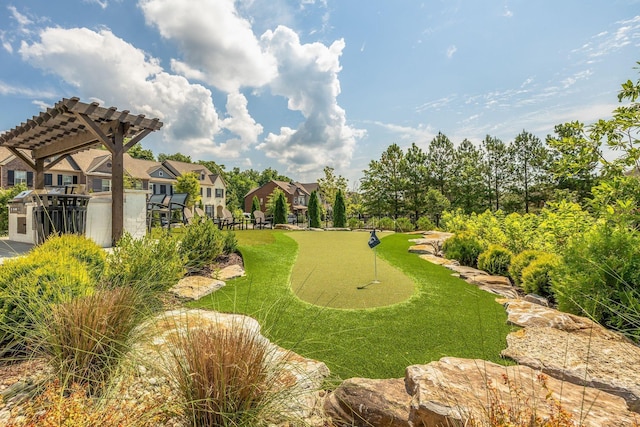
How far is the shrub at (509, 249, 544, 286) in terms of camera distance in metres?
5.61

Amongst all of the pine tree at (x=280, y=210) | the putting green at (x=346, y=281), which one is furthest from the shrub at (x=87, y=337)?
the pine tree at (x=280, y=210)

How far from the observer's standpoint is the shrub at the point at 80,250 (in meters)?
3.37

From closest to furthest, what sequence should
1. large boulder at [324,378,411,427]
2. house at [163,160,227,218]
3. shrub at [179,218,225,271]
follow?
1. large boulder at [324,378,411,427]
2. shrub at [179,218,225,271]
3. house at [163,160,227,218]

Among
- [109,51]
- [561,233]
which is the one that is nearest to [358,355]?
[561,233]

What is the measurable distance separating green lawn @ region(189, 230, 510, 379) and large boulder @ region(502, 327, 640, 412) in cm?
23

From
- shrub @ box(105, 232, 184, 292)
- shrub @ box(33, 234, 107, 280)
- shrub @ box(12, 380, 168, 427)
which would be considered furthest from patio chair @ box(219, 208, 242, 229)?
shrub @ box(12, 380, 168, 427)

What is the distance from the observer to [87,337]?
184 centimetres

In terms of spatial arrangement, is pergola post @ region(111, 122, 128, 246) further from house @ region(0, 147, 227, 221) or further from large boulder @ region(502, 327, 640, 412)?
house @ region(0, 147, 227, 221)

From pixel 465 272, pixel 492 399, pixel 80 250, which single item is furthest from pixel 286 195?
pixel 492 399

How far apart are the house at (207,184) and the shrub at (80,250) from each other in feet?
113

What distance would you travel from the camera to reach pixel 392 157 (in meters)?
27.7

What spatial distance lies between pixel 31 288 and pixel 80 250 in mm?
1405

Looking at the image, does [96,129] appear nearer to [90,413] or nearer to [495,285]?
[90,413]

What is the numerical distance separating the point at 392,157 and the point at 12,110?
988 inches
